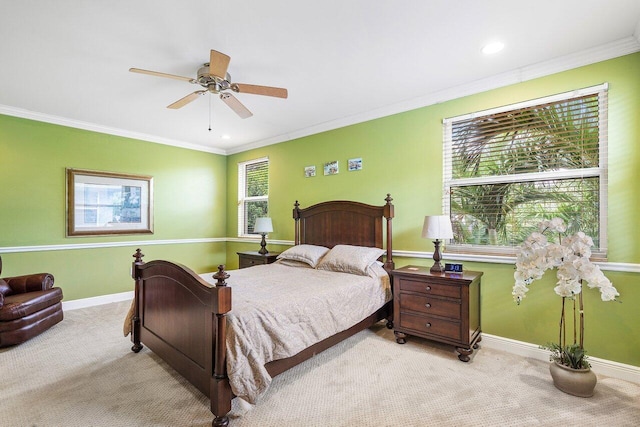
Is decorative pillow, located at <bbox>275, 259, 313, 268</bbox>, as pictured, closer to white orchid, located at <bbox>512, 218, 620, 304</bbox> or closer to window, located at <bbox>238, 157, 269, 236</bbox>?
window, located at <bbox>238, 157, 269, 236</bbox>

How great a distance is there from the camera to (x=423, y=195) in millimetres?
3311

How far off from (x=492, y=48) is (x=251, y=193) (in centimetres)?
419

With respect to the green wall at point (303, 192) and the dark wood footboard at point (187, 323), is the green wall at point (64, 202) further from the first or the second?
the dark wood footboard at point (187, 323)

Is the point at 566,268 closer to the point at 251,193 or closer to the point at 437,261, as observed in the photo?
the point at 437,261

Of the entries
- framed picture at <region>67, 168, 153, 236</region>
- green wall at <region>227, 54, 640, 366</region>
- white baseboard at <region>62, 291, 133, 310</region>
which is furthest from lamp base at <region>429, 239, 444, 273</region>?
white baseboard at <region>62, 291, 133, 310</region>

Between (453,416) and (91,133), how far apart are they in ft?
17.6

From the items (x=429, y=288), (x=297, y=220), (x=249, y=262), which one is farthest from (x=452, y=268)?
(x=249, y=262)

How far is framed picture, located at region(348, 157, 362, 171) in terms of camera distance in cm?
388

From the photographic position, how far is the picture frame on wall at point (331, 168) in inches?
162

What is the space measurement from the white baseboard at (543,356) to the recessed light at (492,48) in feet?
8.38

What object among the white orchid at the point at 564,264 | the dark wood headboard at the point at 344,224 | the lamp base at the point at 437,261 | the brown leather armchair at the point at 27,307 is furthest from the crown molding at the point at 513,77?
the brown leather armchair at the point at 27,307

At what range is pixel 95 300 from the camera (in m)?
4.21

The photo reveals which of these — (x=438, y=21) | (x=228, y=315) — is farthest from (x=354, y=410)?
(x=438, y=21)

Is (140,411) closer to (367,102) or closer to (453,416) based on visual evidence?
(453,416)
